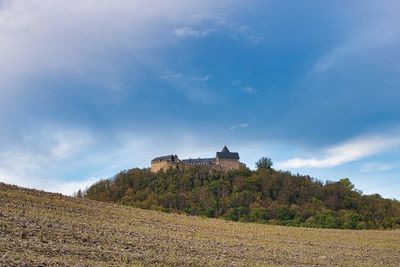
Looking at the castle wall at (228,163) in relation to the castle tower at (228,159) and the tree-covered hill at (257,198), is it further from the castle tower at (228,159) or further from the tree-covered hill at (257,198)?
the tree-covered hill at (257,198)

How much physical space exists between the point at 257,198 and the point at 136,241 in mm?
62727

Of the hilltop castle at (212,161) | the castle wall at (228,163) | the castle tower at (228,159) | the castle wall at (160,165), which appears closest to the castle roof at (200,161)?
the hilltop castle at (212,161)

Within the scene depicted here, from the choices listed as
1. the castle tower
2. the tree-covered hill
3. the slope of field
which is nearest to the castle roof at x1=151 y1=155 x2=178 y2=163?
the castle tower

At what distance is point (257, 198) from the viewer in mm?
80562

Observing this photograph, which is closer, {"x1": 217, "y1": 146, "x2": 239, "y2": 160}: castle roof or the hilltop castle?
the hilltop castle

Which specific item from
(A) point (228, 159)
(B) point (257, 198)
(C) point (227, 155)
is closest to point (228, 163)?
(A) point (228, 159)

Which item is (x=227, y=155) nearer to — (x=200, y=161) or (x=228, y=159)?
(x=228, y=159)

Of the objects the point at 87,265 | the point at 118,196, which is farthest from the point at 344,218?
the point at 87,265

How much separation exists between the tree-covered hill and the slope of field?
27294 millimetres

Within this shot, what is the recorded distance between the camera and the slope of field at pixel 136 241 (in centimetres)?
1432

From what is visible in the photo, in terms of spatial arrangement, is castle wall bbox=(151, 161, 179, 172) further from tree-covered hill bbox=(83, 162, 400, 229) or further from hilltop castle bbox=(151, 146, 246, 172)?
tree-covered hill bbox=(83, 162, 400, 229)

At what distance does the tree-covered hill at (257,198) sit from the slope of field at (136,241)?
27.3 m

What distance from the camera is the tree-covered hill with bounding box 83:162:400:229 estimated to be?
6534 centimetres

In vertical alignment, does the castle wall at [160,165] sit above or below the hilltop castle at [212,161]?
below
